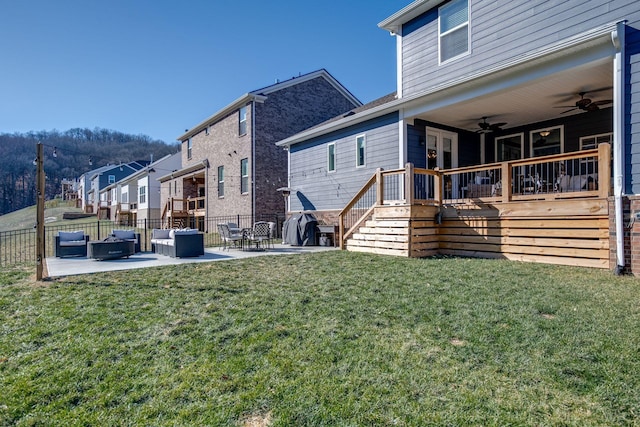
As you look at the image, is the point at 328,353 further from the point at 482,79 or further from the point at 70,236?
the point at 70,236

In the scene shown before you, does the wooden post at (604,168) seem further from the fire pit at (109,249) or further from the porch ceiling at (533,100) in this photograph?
the fire pit at (109,249)

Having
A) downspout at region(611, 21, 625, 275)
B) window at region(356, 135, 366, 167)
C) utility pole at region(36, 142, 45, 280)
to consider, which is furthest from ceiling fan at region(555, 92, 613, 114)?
utility pole at region(36, 142, 45, 280)

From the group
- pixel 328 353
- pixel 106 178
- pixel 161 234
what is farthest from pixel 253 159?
pixel 106 178

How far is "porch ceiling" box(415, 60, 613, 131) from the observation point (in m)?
7.60

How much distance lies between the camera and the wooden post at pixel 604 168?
247 inches

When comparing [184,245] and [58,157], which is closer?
[184,245]

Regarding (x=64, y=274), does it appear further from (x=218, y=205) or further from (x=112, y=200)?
(x=112, y=200)

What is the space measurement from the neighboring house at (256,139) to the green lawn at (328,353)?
12.4 meters

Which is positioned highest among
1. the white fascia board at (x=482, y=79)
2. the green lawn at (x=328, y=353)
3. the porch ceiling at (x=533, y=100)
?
the white fascia board at (x=482, y=79)

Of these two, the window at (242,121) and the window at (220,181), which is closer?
the window at (242,121)

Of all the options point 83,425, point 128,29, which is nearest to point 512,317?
point 83,425

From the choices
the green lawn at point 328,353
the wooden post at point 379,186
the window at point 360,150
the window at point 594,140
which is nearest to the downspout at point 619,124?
the green lawn at point 328,353

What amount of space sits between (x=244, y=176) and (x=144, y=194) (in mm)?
16595

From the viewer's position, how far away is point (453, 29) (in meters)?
9.89
